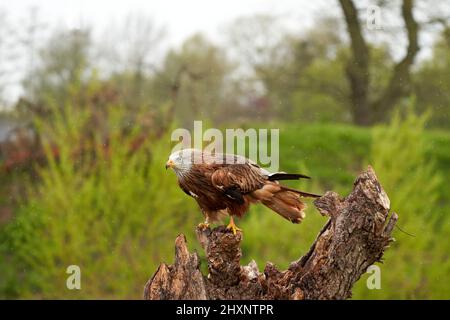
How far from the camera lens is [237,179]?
3783 mm

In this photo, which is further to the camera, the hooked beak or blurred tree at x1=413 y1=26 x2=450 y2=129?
blurred tree at x1=413 y1=26 x2=450 y2=129

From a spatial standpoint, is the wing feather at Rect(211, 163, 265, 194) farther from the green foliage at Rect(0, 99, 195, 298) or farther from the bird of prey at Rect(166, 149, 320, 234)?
the green foliage at Rect(0, 99, 195, 298)

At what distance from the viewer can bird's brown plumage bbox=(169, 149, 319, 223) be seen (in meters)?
3.69

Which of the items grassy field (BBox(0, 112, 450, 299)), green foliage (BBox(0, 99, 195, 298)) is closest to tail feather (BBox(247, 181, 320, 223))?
grassy field (BBox(0, 112, 450, 299))

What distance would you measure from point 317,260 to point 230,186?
0.76 m

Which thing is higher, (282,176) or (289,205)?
(282,176)

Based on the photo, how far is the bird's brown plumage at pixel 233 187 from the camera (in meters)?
3.69

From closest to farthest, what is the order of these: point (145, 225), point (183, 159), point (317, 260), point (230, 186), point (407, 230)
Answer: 1. point (183, 159)
2. point (230, 186)
3. point (317, 260)
4. point (407, 230)
5. point (145, 225)

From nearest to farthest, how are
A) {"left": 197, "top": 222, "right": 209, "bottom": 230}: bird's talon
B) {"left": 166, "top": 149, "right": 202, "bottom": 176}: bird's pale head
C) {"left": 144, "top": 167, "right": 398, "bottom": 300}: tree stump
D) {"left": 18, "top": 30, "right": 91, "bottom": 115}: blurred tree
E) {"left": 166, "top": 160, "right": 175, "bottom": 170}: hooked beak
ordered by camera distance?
{"left": 166, "top": 160, "right": 175, "bottom": 170}: hooked beak < {"left": 166, "top": 149, "right": 202, "bottom": 176}: bird's pale head < {"left": 144, "top": 167, "right": 398, "bottom": 300}: tree stump < {"left": 197, "top": 222, "right": 209, "bottom": 230}: bird's talon < {"left": 18, "top": 30, "right": 91, "bottom": 115}: blurred tree

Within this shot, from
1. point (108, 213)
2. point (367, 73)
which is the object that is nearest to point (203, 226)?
point (108, 213)

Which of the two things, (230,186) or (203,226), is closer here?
(230,186)

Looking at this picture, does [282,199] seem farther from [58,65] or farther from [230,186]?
[58,65]

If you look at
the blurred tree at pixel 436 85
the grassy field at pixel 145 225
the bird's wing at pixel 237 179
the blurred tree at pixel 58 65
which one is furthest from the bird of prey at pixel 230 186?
the blurred tree at pixel 436 85
